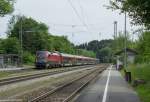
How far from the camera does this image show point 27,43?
370 feet

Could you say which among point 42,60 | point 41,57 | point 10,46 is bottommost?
point 42,60

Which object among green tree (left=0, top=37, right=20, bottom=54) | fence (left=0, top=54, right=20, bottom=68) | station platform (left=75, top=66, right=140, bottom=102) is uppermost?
green tree (left=0, top=37, right=20, bottom=54)

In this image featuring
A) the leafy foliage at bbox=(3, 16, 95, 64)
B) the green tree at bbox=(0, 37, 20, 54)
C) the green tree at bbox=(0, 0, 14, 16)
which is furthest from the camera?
the leafy foliage at bbox=(3, 16, 95, 64)

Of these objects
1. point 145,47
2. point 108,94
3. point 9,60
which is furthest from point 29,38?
point 108,94

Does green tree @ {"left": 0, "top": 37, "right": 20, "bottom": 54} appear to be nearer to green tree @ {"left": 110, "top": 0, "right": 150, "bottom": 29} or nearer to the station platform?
the station platform

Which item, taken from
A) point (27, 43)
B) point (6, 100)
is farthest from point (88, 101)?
point (27, 43)

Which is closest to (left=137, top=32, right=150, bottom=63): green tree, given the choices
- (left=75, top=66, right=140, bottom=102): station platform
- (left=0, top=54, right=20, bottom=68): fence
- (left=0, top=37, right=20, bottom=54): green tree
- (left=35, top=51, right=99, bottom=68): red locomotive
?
(left=75, top=66, right=140, bottom=102): station platform

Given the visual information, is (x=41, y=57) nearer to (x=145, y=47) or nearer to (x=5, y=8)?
(x=5, y=8)

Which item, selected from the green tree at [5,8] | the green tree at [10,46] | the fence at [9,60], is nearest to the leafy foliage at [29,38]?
the green tree at [10,46]

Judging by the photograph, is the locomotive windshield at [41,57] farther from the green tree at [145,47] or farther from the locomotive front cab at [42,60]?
the green tree at [145,47]

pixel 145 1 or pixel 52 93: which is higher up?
pixel 145 1

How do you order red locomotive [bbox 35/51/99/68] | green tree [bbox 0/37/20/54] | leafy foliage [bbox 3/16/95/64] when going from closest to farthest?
1. red locomotive [bbox 35/51/99/68]
2. green tree [bbox 0/37/20/54]
3. leafy foliage [bbox 3/16/95/64]

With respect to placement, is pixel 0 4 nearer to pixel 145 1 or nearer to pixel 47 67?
pixel 47 67

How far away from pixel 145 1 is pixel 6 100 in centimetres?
765
